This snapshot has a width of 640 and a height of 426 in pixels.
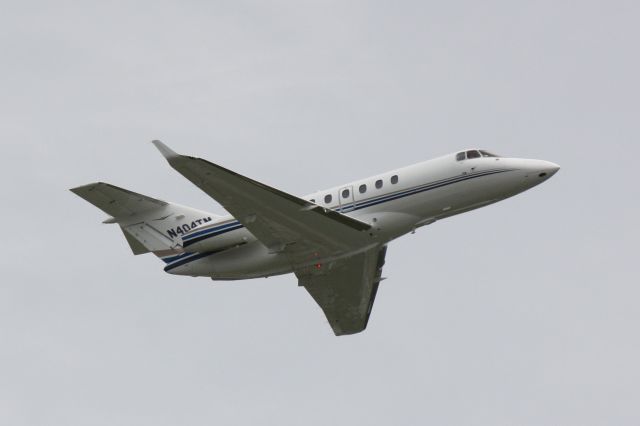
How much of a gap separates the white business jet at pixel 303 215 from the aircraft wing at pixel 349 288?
83 millimetres

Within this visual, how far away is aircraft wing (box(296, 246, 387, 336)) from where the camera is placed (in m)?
40.3

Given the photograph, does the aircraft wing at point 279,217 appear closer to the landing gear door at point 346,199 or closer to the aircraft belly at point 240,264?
the aircraft belly at point 240,264

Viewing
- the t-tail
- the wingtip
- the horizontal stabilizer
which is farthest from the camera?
the t-tail

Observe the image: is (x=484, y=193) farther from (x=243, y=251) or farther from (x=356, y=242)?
(x=243, y=251)

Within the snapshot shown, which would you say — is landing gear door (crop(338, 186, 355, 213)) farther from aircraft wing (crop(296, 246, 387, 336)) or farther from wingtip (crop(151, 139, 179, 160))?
wingtip (crop(151, 139, 179, 160))

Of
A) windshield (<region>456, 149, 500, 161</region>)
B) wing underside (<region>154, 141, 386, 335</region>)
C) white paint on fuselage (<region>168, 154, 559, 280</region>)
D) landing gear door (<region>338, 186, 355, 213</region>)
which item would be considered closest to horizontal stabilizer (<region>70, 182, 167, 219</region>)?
wing underside (<region>154, 141, 386, 335</region>)

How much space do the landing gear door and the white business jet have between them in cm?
3

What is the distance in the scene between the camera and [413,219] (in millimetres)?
36844

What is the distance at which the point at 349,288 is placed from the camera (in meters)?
42.0

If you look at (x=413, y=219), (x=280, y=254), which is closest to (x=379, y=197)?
(x=413, y=219)

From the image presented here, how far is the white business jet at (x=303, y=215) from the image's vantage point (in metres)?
35.5

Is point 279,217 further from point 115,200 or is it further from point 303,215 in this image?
point 115,200

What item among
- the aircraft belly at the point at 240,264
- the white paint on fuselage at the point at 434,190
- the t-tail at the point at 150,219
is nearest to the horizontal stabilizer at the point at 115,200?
the t-tail at the point at 150,219

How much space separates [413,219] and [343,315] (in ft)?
26.8
